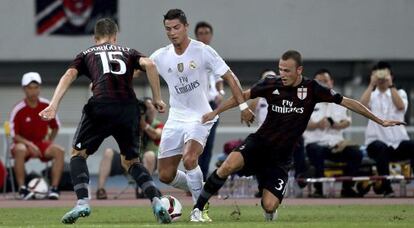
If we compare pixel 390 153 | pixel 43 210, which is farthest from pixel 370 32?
pixel 43 210

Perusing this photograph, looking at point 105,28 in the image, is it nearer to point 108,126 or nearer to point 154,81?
point 154,81

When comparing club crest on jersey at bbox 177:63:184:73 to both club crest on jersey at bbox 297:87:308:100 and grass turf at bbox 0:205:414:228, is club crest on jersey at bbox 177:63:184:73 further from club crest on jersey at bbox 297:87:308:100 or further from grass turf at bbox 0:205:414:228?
grass turf at bbox 0:205:414:228

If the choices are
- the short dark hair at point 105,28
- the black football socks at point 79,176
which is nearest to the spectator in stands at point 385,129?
the short dark hair at point 105,28

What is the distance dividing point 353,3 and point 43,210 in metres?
15.8

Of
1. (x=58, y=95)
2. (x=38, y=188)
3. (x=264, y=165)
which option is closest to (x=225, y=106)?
(x=264, y=165)

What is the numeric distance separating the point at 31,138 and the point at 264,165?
304 inches

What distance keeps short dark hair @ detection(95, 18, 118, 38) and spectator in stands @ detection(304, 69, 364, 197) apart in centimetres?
740

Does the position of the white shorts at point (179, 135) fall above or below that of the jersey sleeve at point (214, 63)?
below

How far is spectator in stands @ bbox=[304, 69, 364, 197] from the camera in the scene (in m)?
21.7

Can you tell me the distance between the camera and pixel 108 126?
14398 millimetres

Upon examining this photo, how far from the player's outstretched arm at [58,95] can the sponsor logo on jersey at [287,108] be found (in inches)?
91.9

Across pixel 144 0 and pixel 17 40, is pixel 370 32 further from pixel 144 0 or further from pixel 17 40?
pixel 17 40

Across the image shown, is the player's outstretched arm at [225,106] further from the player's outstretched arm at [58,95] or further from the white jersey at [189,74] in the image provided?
the player's outstretched arm at [58,95]

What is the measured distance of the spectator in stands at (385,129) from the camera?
842 inches
